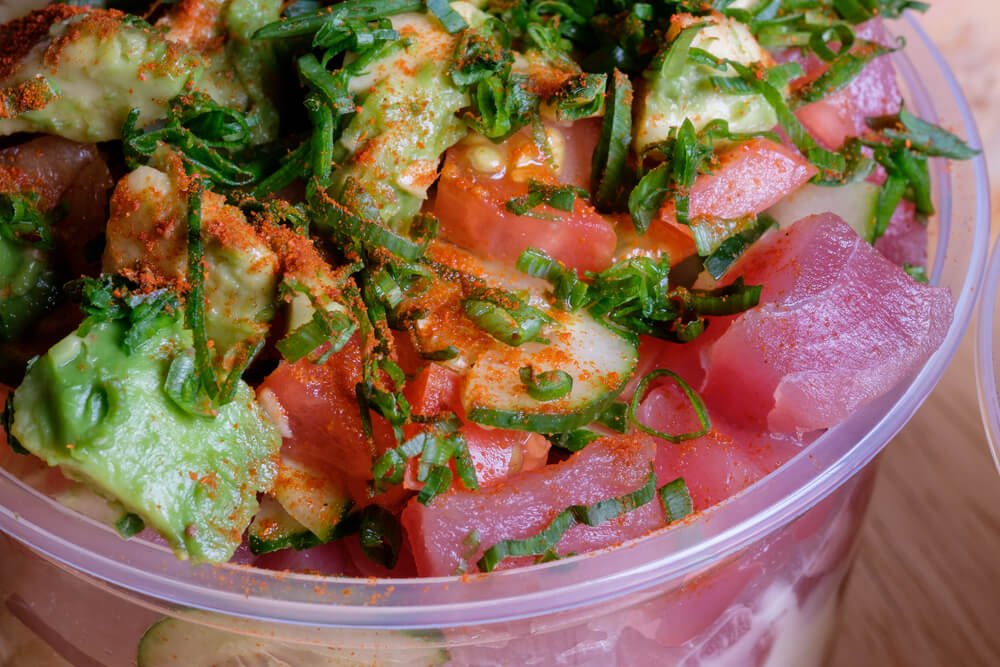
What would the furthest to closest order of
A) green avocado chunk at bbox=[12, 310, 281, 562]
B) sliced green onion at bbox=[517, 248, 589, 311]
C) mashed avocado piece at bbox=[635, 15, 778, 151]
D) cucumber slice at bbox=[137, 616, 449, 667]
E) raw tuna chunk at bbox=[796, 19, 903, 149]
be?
raw tuna chunk at bbox=[796, 19, 903, 149], mashed avocado piece at bbox=[635, 15, 778, 151], sliced green onion at bbox=[517, 248, 589, 311], cucumber slice at bbox=[137, 616, 449, 667], green avocado chunk at bbox=[12, 310, 281, 562]

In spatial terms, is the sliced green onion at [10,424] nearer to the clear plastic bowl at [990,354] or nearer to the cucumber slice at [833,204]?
the cucumber slice at [833,204]

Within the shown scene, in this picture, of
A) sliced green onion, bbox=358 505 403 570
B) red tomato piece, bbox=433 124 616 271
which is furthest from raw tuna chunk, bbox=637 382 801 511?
sliced green onion, bbox=358 505 403 570

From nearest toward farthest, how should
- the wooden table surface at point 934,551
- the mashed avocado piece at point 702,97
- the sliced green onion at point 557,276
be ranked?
the sliced green onion at point 557,276 < the mashed avocado piece at point 702,97 < the wooden table surface at point 934,551

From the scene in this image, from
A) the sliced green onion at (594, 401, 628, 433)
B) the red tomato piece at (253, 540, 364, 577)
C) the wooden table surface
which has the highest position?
the sliced green onion at (594, 401, 628, 433)

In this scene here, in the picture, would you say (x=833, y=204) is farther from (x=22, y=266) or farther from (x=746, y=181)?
(x=22, y=266)

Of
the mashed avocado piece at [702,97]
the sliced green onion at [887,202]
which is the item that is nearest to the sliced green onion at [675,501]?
the mashed avocado piece at [702,97]

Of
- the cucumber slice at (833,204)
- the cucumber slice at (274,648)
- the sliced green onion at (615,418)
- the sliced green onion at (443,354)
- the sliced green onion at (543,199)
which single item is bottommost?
the cucumber slice at (274,648)

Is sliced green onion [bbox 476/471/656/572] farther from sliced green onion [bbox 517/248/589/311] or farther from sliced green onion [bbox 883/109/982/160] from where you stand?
sliced green onion [bbox 883/109/982/160]
